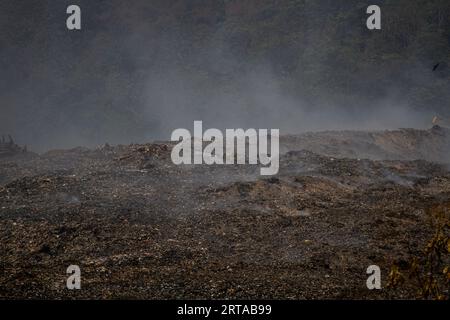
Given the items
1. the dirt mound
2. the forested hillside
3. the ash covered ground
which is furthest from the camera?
the forested hillside

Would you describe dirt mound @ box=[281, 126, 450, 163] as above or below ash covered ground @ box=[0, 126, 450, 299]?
above

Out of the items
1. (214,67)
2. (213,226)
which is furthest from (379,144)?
(214,67)

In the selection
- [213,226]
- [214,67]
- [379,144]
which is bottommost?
[213,226]

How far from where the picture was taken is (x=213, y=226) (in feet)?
31.6

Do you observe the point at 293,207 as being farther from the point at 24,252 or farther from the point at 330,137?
the point at 330,137

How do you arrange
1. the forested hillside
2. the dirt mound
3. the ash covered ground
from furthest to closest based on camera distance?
the forested hillside → the dirt mound → the ash covered ground

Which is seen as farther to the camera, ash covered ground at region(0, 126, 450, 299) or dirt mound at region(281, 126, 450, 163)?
dirt mound at region(281, 126, 450, 163)

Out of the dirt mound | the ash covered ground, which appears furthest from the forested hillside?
the ash covered ground

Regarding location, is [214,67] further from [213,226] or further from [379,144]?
[213,226]

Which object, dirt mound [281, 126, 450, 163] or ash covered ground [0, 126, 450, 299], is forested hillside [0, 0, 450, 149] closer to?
dirt mound [281, 126, 450, 163]

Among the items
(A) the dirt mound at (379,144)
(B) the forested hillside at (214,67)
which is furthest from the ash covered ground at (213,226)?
(B) the forested hillside at (214,67)

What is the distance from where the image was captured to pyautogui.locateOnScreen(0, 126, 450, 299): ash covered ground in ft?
22.7

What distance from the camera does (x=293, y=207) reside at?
10.9 metres
